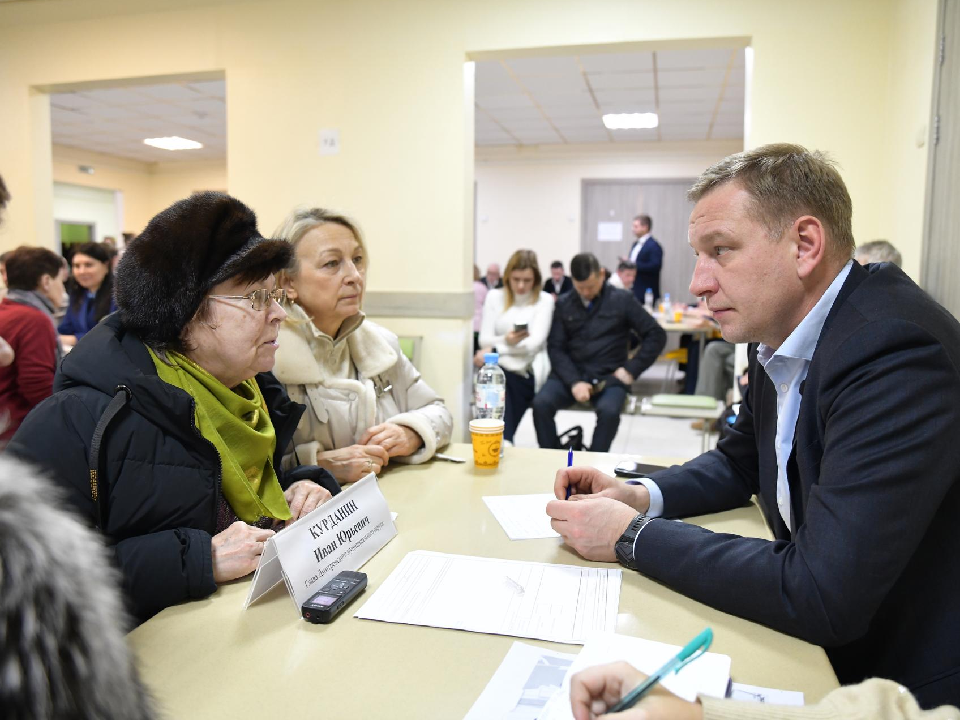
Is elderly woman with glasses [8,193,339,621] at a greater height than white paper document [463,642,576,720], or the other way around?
elderly woman with glasses [8,193,339,621]

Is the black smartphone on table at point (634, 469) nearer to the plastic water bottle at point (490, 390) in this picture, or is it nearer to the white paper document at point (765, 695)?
the plastic water bottle at point (490, 390)

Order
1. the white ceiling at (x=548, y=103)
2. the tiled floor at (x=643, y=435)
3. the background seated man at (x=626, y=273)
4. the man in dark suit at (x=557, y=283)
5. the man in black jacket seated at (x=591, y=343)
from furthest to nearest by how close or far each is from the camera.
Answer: the man in dark suit at (x=557, y=283), the background seated man at (x=626, y=273), the white ceiling at (x=548, y=103), the tiled floor at (x=643, y=435), the man in black jacket seated at (x=591, y=343)

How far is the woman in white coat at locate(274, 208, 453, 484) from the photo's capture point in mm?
1905

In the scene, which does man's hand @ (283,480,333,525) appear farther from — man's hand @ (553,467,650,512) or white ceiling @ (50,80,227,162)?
white ceiling @ (50,80,227,162)

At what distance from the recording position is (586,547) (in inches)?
50.7

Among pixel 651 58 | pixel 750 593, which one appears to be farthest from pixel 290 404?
pixel 651 58

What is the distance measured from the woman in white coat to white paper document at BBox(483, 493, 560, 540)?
389 millimetres

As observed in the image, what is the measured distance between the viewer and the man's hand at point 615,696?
73 centimetres

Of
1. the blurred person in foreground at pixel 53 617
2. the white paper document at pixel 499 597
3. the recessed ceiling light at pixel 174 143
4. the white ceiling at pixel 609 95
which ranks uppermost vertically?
the recessed ceiling light at pixel 174 143

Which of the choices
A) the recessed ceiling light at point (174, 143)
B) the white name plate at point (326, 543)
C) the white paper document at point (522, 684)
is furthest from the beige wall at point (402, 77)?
the recessed ceiling light at point (174, 143)

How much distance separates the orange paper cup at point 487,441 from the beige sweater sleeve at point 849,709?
1.14 m

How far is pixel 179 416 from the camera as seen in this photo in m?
1.23

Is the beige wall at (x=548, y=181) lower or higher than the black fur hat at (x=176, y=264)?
higher

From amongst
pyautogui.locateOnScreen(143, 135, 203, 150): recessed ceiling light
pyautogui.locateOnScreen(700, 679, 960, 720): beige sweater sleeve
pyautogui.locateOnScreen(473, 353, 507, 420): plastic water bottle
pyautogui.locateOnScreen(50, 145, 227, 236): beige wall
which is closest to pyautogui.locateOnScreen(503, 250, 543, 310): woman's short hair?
pyautogui.locateOnScreen(473, 353, 507, 420): plastic water bottle
